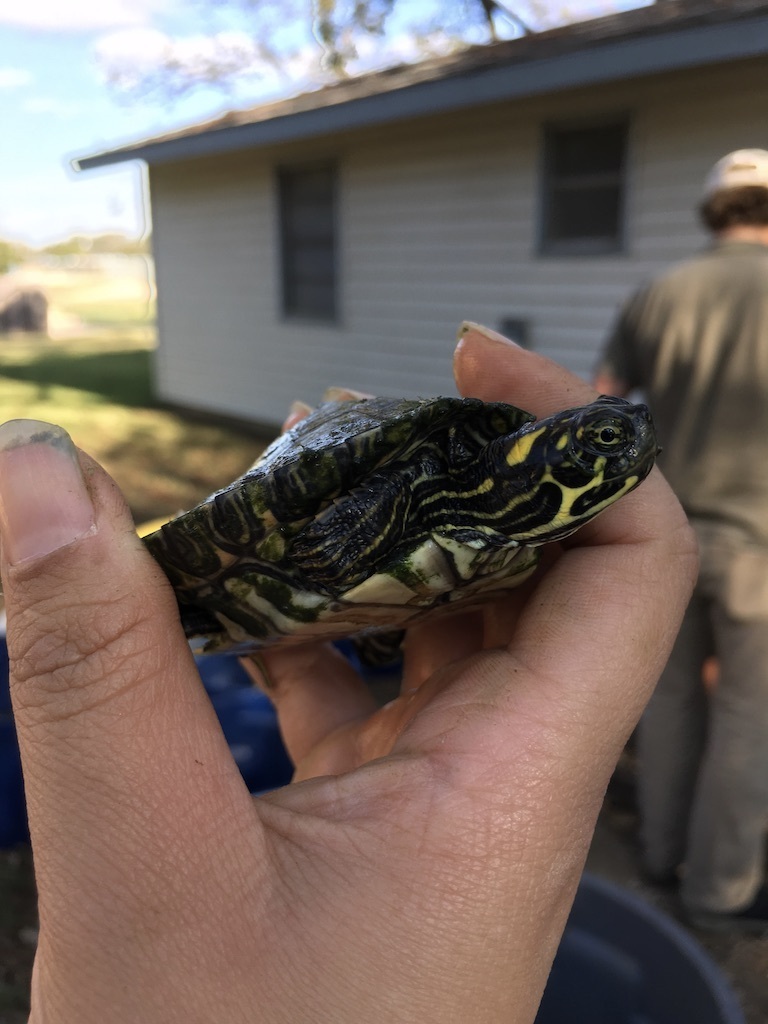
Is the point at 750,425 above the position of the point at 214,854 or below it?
above

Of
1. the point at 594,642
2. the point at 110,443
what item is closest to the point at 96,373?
the point at 110,443

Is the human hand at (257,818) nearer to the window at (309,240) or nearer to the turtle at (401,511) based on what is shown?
the turtle at (401,511)

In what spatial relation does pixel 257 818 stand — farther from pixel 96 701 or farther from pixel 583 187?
pixel 583 187

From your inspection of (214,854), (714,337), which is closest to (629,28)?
(714,337)

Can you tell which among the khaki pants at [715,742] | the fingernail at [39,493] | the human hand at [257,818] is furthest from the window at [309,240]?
the human hand at [257,818]

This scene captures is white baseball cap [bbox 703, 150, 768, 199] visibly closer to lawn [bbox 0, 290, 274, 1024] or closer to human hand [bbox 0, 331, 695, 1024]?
human hand [bbox 0, 331, 695, 1024]

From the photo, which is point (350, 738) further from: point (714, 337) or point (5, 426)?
point (714, 337)
